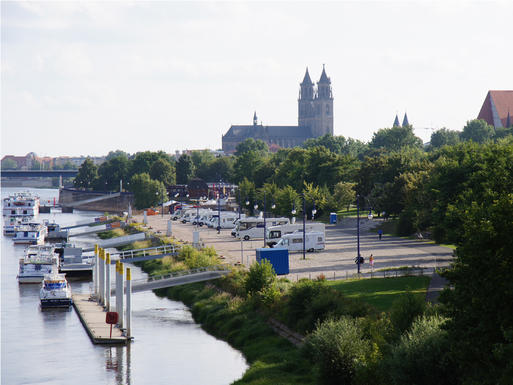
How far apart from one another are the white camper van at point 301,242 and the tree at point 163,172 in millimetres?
115534

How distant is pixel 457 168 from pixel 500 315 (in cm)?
3004

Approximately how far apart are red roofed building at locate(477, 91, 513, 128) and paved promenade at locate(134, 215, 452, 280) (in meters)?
108

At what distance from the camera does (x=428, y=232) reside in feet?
245

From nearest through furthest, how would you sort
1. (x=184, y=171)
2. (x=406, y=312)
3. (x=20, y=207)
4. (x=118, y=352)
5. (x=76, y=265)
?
(x=406, y=312) → (x=118, y=352) → (x=76, y=265) → (x=20, y=207) → (x=184, y=171)

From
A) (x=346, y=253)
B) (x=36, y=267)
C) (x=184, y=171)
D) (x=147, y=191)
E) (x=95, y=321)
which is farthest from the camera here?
(x=184, y=171)

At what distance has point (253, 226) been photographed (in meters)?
84.8

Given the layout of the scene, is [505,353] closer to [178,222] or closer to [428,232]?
[428,232]

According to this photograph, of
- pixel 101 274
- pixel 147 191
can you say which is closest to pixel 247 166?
pixel 147 191

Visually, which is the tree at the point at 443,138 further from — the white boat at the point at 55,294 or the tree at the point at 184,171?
the white boat at the point at 55,294

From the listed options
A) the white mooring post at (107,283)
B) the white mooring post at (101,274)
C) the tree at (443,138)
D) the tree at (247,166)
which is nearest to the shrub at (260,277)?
the white mooring post at (107,283)

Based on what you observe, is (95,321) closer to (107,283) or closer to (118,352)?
(107,283)

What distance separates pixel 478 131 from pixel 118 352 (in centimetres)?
14703

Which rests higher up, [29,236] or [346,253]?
[346,253]

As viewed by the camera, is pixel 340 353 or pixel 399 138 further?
pixel 399 138
